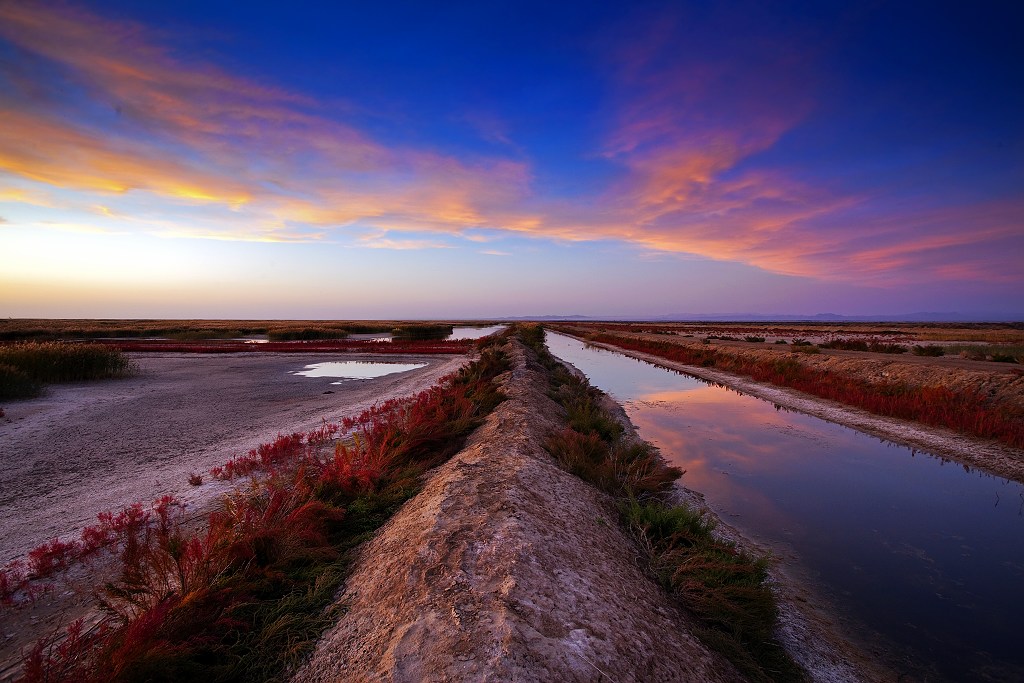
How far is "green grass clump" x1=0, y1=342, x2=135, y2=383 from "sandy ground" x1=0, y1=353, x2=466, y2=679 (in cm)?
137

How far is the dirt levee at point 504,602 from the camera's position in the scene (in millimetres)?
3115

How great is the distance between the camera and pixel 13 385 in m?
15.9

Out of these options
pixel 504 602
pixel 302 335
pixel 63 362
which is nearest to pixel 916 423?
pixel 504 602

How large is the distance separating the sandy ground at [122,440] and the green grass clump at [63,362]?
4.50 feet

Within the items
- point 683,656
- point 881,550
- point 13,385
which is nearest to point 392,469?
point 683,656

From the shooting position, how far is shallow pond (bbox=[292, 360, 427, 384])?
2326 centimetres

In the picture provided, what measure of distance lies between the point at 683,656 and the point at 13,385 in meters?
22.8

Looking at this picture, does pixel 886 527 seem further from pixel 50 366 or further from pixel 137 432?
pixel 50 366

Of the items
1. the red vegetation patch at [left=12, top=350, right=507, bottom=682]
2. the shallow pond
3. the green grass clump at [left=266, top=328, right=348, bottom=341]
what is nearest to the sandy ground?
the red vegetation patch at [left=12, top=350, right=507, bottom=682]

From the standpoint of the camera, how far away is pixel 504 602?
3564mm

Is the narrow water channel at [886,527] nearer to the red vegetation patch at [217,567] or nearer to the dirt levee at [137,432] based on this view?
the red vegetation patch at [217,567]

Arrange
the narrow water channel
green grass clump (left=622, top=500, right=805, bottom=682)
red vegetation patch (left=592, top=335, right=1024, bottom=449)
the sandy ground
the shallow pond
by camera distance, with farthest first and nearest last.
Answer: the shallow pond → red vegetation patch (left=592, top=335, right=1024, bottom=449) → the sandy ground → the narrow water channel → green grass clump (left=622, top=500, right=805, bottom=682)

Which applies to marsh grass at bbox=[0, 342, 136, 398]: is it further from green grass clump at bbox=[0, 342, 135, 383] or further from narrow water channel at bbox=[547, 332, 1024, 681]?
narrow water channel at bbox=[547, 332, 1024, 681]

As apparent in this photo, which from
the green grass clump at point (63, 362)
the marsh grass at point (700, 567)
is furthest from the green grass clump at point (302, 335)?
the marsh grass at point (700, 567)
